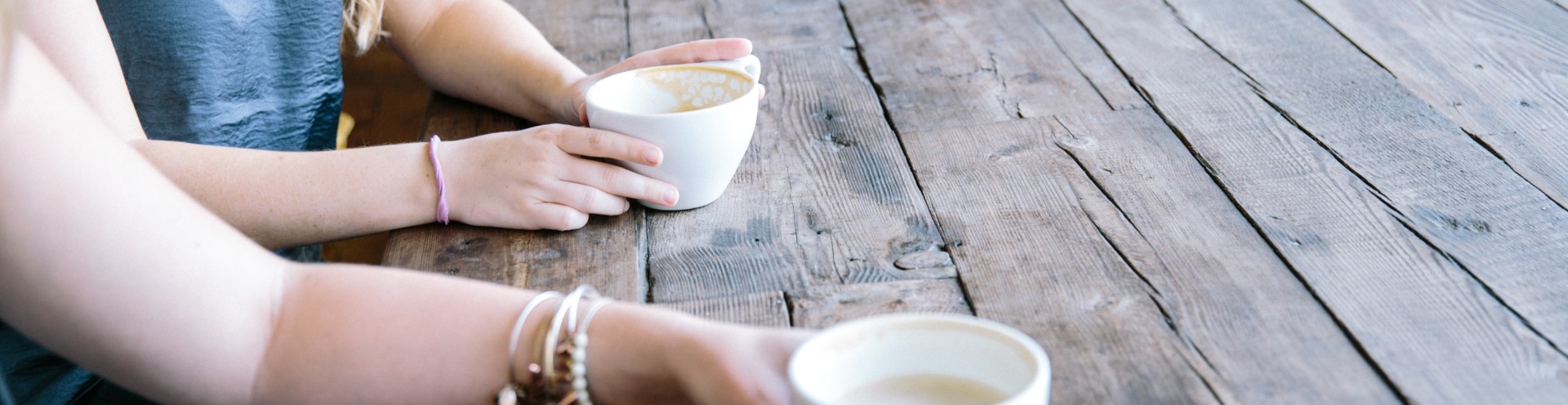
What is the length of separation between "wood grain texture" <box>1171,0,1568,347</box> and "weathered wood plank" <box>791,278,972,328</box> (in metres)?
0.30

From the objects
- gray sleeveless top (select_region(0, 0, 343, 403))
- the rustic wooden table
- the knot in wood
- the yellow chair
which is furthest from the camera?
the yellow chair

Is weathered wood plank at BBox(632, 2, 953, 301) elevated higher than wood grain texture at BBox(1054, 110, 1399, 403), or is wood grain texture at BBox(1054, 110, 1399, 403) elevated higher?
wood grain texture at BBox(1054, 110, 1399, 403)

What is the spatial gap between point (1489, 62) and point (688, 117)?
718 millimetres

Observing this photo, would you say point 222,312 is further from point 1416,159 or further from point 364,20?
point 1416,159

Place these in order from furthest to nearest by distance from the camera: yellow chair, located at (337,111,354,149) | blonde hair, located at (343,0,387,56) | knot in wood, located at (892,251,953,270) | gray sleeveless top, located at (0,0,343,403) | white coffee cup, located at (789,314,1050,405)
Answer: yellow chair, located at (337,111,354,149) → blonde hair, located at (343,0,387,56) → gray sleeveless top, located at (0,0,343,403) → knot in wood, located at (892,251,953,270) → white coffee cup, located at (789,314,1050,405)

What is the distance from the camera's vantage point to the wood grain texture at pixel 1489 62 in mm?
820

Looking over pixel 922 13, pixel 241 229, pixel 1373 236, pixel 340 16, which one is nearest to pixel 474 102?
pixel 340 16

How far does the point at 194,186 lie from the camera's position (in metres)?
0.78

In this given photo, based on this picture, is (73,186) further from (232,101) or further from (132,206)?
(232,101)

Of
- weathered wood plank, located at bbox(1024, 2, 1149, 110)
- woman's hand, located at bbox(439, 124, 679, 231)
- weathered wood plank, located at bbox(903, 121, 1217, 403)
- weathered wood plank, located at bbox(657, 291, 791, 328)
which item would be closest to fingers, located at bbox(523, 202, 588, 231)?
woman's hand, located at bbox(439, 124, 679, 231)

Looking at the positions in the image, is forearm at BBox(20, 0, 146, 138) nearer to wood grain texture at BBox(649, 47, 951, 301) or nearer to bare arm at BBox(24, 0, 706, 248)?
bare arm at BBox(24, 0, 706, 248)

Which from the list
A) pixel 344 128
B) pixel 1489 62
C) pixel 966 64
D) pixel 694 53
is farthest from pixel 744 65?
pixel 344 128

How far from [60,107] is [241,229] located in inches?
11.5

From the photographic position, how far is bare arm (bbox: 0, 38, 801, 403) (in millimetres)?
498
